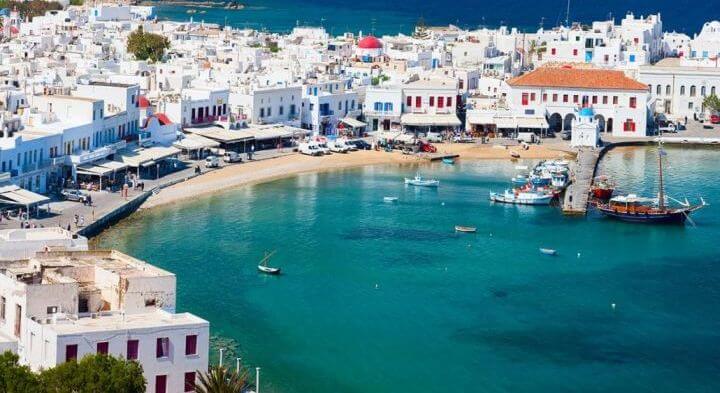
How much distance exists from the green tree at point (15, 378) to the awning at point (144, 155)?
3258 centimetres

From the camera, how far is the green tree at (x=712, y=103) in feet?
A: 266

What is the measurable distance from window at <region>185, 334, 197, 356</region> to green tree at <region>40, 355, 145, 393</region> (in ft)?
9.23

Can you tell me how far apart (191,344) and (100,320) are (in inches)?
67.1

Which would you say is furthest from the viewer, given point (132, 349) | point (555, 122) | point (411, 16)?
point (411, 16)

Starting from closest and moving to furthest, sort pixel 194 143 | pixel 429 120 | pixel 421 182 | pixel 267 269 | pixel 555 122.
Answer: pixel 267 269 → pixel 421 182 → pixel 194 143 → pixel 429 120 → pixel 555 122

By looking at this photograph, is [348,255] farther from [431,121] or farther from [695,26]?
[695,26]

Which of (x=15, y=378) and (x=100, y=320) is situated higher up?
(x=100, y=320)

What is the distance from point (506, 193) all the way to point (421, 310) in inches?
699

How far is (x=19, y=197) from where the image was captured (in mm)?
49469

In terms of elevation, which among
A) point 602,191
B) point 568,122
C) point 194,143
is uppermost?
point 568,122

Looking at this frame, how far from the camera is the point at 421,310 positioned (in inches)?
1682

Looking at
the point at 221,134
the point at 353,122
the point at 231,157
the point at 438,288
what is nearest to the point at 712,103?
the point at 353,122

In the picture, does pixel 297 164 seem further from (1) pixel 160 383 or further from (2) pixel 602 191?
(1) pixel 160 383

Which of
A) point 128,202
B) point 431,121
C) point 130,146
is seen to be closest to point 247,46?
point 431,121
